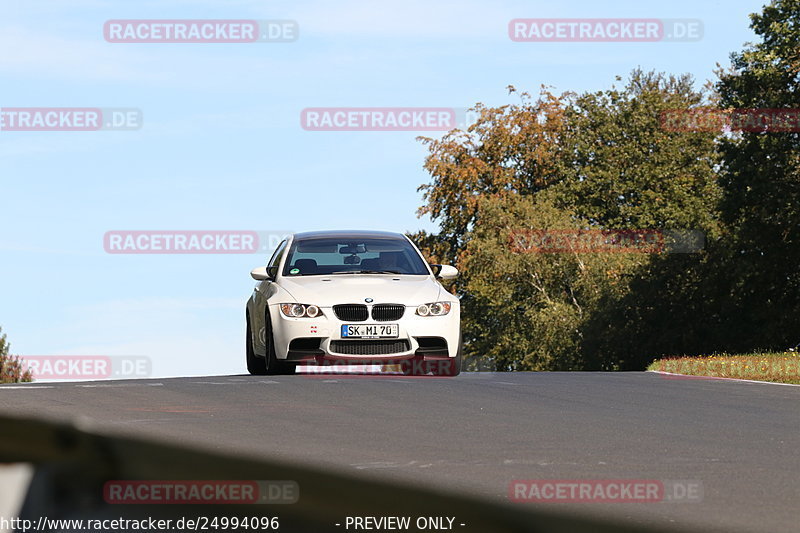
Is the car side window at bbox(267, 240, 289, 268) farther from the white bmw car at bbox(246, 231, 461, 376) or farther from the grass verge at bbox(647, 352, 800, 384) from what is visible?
the grass verge at bbox(647, 352, 800, 384)

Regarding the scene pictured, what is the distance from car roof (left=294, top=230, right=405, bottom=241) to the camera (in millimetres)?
18547

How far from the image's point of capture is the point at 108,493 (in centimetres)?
305

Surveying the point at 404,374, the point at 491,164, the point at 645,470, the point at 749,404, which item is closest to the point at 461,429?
the point at 645,470

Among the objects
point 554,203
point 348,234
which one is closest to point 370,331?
point 348,234

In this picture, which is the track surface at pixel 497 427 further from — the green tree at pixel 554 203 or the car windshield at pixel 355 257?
the green tree at pixel 554 203

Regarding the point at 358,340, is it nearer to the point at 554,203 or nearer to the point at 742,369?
the point at 742,369

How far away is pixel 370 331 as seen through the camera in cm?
1667

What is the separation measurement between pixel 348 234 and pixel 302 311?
2.26m

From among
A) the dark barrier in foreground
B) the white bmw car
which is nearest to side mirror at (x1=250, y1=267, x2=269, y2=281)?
the white bmw car

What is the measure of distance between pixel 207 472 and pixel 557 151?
63.1 m

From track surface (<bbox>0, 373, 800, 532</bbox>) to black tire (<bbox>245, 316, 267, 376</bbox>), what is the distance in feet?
3.84

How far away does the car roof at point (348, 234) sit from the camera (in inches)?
730

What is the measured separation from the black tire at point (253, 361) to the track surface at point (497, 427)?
1.17m

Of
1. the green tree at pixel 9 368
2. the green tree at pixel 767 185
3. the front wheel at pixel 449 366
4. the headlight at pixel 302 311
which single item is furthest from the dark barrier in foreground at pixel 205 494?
the green tree at pixel 9 368
